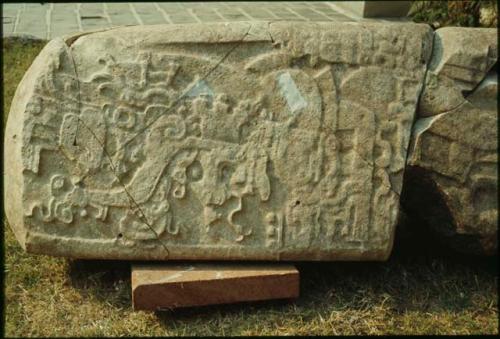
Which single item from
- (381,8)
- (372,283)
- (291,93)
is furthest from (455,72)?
(381,8)

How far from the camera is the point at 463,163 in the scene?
328cm

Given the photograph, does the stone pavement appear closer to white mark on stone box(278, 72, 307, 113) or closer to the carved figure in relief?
the carved figure in relief

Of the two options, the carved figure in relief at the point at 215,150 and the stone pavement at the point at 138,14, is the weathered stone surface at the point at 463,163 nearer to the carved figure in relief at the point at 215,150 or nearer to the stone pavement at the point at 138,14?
the carved figure in relief at the point at 215,150

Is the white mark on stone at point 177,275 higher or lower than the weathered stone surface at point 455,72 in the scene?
lower

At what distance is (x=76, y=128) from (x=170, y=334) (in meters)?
0.92

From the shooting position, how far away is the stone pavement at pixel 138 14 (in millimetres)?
6406

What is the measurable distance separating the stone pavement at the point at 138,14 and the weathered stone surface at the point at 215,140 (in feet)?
10.3

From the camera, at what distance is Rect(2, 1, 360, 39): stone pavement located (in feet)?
21.0

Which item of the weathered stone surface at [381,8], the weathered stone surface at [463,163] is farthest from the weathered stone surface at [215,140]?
the weathered stone surface at [381,8]

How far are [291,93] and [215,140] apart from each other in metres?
0.37

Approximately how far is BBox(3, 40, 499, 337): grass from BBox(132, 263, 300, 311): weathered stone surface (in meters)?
0.09

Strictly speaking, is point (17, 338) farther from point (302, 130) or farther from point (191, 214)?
point (302, 130)

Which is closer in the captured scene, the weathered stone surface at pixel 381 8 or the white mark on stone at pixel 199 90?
the white mark on stone at pixel 199 90

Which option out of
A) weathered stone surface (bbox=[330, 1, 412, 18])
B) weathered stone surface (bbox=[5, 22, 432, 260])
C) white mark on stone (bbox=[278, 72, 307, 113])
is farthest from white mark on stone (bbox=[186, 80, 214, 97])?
weathered stone surface (bbox=[330, 1, 412, 18])
